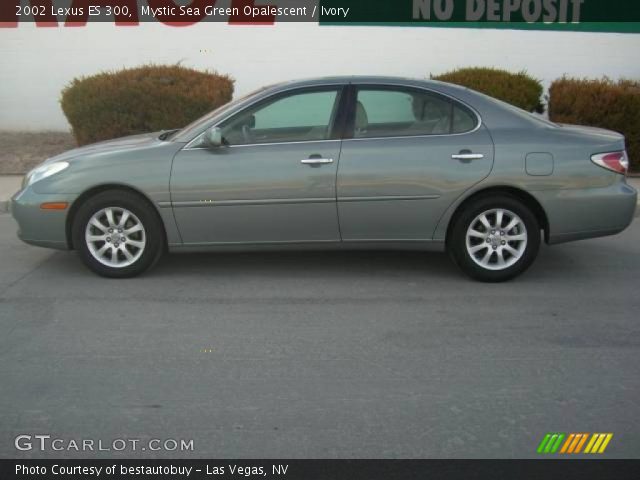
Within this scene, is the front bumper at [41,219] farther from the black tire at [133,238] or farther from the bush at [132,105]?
the bush at [132,105]

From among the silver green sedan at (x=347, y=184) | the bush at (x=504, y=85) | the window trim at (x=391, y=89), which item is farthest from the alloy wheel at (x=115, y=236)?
the bush at (x=504, y=85)

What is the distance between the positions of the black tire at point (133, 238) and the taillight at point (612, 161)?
3.45 metres

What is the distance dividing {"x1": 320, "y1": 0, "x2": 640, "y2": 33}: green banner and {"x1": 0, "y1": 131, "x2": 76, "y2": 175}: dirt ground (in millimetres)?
4413

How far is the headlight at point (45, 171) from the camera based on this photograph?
6551 mm

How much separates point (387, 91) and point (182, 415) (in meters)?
3.37

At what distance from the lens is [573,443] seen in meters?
3.96

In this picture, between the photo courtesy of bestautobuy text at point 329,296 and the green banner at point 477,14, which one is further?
the green banner at point 477,14

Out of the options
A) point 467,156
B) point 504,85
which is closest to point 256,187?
point 467,156

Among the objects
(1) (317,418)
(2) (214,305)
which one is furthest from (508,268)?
A: (1) (317,418)

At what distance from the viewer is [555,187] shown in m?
6.35

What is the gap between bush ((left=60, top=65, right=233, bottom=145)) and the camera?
419 inches

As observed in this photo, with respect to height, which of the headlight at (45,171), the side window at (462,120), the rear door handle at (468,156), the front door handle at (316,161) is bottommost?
the headlight at (45,171)

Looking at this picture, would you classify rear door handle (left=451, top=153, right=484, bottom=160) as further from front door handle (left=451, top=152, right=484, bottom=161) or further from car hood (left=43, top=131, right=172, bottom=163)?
car hood (left=43, top=131, right=172, bottom=163)

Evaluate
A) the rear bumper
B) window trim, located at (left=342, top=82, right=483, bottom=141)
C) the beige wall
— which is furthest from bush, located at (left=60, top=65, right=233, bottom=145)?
the rear bumper
